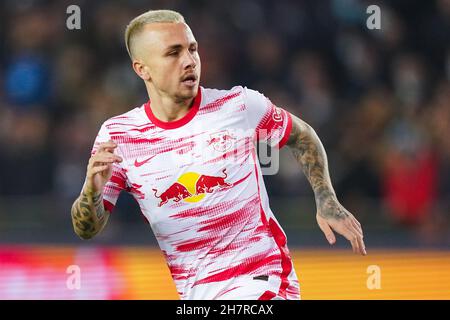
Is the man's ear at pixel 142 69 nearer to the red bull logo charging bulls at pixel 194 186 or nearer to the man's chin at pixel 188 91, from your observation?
the man's chin at pixel 188 91

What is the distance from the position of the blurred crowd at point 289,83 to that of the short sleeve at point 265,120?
5.00m

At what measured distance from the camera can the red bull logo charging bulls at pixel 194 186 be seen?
17.5 feet

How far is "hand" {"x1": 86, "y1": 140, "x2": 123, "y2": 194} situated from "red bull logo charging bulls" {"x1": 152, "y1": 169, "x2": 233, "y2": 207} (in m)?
0.37

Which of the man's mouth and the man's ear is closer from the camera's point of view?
the man's mouth

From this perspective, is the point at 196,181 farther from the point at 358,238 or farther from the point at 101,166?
the point at 358,238

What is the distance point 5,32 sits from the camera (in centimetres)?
1207

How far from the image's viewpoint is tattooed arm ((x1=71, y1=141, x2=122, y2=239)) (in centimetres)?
505

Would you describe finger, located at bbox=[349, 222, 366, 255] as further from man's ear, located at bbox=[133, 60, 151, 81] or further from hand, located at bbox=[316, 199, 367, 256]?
man's ear, located at bbox=[133, 60, 151, 81]

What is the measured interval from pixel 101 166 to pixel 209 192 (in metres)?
0.61

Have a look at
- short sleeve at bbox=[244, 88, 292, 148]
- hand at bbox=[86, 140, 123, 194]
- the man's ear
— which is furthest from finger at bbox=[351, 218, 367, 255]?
the man's ear

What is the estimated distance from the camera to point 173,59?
537 centimetres

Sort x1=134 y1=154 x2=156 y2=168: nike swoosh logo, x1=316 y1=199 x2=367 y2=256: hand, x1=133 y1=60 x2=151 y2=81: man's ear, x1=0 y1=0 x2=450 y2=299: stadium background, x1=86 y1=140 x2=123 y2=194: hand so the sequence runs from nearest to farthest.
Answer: x1=86 y1=140 x2=123 y2=194: hand → x1=316 y1=199 x2=367 y2=256: hand → x1=134 y1=154 x2=156 y2=168: nike swoosh logo → x1=133 y1=60 x2=151 y2=81: man's ear → x1=0 y1=0 x2=450 y2=299: stadium background

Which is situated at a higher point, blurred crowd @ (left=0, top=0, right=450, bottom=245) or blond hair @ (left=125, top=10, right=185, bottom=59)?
blond hair @ (left=125, top=10, right=185, bottom=59)

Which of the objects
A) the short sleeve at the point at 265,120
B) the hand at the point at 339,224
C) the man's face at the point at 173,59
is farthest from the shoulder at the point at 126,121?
the hand at the point at 339,224
